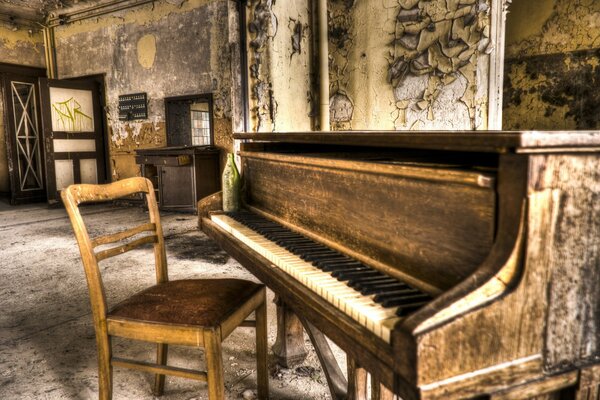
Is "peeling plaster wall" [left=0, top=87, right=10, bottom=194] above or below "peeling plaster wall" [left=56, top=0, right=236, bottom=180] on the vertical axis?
below

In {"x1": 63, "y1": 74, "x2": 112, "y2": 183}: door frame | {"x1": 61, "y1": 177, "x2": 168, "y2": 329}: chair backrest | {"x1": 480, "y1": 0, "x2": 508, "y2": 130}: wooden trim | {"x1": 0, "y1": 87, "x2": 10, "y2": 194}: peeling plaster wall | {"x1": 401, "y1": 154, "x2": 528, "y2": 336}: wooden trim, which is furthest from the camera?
{"x1": 0, "y1": 87, "x2": 10, "y2": 194}: peeling plaster wall

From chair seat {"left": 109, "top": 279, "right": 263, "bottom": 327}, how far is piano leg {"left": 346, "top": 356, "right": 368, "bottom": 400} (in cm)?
51

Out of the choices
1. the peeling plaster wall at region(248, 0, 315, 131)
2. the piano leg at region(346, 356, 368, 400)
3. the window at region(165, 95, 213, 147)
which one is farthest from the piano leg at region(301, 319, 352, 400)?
the window at region(165, 95, 213, 147)

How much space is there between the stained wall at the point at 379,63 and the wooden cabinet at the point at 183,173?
2108 millimetres

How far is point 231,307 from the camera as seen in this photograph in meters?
1.72

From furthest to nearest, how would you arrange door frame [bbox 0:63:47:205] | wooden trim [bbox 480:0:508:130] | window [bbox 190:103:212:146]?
1. window [bbox 190:103:212:146]
2. door frame [bbox 0:63:47:205]
3. wooden trim [bbox 480:0:508:130]

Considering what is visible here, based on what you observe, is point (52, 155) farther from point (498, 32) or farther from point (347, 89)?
point (498, 32)

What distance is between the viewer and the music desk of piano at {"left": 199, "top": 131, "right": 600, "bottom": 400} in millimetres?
807

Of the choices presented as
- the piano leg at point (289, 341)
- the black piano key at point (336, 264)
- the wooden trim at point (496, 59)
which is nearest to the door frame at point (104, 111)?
the wooden trim at point (496, 59)

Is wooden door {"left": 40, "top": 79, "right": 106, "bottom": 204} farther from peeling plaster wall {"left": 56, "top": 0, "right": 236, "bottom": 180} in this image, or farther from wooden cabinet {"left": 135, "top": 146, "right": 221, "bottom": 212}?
wooden cabinet {"left": 135, "top": 146, "right": 221, "bottom": 212}

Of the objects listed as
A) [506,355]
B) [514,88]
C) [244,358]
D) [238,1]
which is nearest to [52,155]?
[238,1]

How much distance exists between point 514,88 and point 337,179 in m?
6.87

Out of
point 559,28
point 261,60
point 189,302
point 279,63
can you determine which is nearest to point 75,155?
point 261,60

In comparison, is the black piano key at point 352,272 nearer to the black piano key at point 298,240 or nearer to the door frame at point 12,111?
the black piano key at point 298,240
